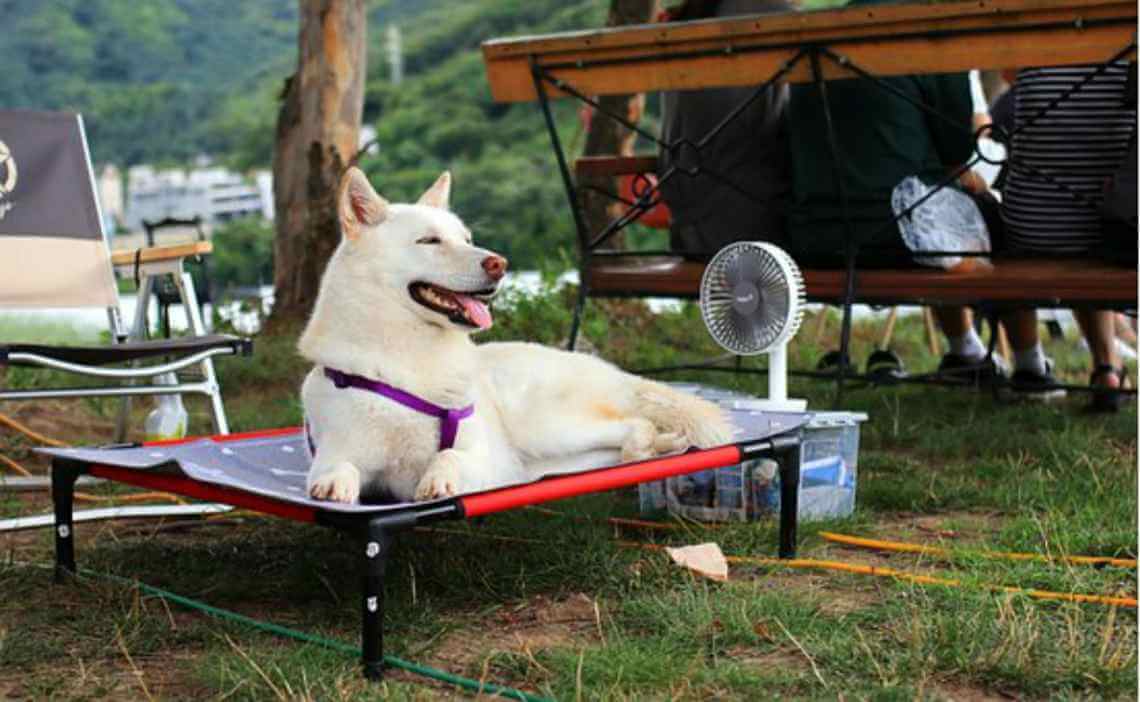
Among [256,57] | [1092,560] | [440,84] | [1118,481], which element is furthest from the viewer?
[256,57]

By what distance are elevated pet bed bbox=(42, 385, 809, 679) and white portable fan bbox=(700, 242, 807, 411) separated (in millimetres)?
147

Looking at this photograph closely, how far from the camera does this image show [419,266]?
2.92 m

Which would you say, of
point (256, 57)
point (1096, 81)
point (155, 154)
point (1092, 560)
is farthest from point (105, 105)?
point (1092, 560)

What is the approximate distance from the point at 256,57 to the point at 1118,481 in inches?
860

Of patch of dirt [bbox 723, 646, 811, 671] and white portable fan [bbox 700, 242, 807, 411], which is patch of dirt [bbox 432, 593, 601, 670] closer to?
patch of dirt [bbox 723, 646, 811, 671]

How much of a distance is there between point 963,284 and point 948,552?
1548 millimetres

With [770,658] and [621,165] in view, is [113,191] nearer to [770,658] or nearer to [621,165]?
[621,165]

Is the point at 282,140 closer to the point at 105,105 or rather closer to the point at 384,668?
Answer: the point at 384,668

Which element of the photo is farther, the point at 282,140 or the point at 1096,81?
the point at 282,140

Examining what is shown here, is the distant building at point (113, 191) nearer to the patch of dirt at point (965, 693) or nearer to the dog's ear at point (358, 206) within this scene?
the dog's ear at point (358, 206)

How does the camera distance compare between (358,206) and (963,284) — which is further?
(963,284)

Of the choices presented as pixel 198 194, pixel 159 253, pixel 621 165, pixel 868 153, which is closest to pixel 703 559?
pixel 868 153

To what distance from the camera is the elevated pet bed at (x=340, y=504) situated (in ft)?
8.23

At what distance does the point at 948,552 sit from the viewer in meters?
3.37
